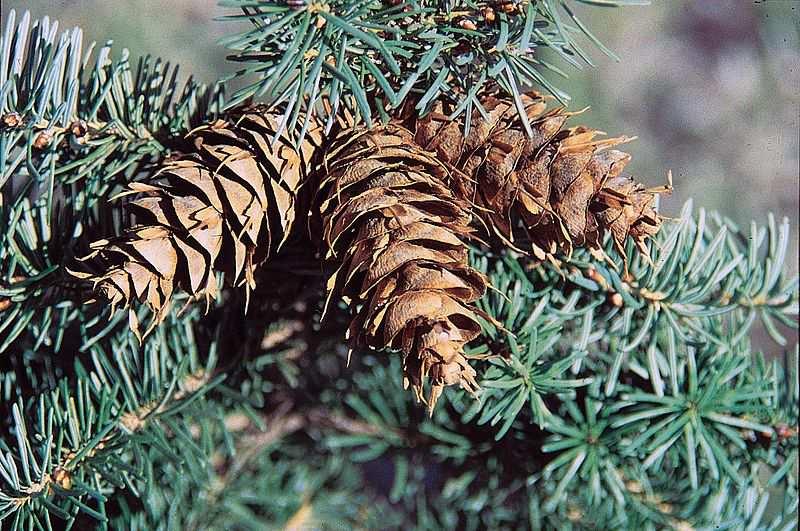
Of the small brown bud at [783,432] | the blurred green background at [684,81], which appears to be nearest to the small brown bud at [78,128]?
the small brown bud at [783,432]

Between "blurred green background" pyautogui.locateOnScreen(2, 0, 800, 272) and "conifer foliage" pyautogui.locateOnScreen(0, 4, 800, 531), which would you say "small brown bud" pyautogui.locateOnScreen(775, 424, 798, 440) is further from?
"blurred green background" pyautogui.locateOnScreen(2, 0, 800, 272)

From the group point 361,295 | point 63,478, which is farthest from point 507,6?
point 63,478

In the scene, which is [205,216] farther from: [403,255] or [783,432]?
[783,432]

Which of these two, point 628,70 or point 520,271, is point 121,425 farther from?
point 628,70

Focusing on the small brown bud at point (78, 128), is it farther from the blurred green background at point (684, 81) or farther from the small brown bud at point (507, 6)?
the blurred green background at point (684, 81)

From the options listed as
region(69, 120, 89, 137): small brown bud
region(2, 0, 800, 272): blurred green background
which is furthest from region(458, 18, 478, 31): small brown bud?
region(2, 0, 800, 272): blurred green background

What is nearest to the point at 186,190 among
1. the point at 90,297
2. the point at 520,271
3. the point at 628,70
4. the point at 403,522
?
the point at 90,297
